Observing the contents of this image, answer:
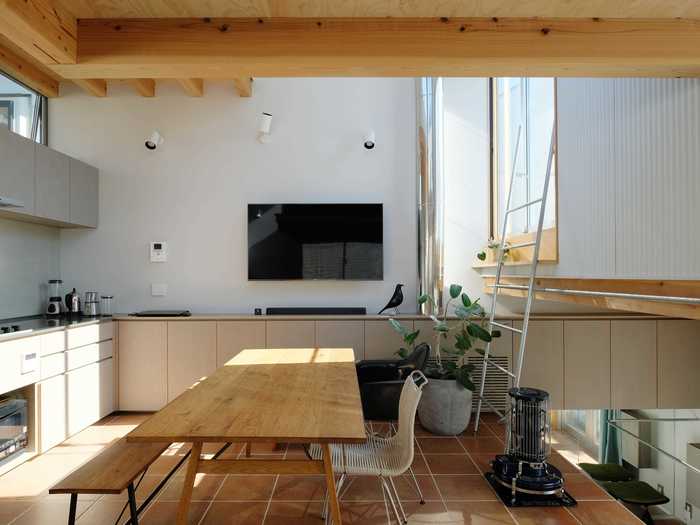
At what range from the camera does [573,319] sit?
415 centimetres

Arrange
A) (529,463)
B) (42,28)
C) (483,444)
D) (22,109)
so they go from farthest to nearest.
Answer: (22,109), (483,444), (529,463), (42,28)

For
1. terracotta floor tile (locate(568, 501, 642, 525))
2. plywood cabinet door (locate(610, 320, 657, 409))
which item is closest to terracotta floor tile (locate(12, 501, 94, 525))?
terracotta floor tile (locate(568, 501, 642, 525))

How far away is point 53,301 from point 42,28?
11.1 feet

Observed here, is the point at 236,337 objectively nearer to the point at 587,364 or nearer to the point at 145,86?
the point at 145,86

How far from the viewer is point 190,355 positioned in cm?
430

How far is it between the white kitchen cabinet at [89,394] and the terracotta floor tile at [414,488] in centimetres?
266

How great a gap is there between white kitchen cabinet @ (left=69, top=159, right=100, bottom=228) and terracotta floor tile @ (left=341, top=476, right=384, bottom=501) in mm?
3481

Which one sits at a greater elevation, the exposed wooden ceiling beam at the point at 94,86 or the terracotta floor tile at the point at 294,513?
the exposed wooden ceiling beam at the point at 94,86

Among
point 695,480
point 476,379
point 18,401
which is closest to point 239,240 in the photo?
point 18,401

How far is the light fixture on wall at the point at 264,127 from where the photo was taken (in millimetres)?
4746

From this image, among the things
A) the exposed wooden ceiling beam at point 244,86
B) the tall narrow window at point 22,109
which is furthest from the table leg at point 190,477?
the tall narrow window at point 22,109

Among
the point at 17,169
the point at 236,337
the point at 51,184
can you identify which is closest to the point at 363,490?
the point at 236,337

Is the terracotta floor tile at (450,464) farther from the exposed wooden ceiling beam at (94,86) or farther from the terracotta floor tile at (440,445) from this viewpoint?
the exposed wooden ceiling beam at (94,86)

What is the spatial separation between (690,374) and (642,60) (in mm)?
3360
